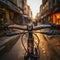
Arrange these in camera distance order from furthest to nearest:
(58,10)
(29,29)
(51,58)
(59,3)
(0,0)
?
1. (59,3)
2. (58,10)
3. (0,0)
4. (51,58)
5. (29,29)

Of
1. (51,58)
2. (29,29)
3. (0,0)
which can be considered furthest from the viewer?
(0,0)

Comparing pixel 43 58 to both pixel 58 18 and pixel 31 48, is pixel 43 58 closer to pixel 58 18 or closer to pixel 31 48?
pixel 31 48

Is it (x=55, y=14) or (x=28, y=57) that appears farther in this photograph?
(x=55, y=14)

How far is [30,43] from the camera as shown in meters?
3.64

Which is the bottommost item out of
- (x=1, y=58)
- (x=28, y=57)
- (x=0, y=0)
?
(x=1, y=58)

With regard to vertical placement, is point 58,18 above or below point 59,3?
below

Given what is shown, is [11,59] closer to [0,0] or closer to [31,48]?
[31,48]

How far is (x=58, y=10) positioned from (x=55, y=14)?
3.63 m

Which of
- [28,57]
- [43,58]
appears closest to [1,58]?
[43,58]

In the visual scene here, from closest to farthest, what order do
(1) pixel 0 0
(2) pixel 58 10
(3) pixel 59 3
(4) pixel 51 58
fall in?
(4) pixel 51 58
(1) pixel 0 0
(2) pixel 58 10
(3) pixel 59 3

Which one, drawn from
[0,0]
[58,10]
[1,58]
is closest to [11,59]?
[1,58]

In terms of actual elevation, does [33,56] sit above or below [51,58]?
above

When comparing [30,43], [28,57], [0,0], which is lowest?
[28,57]

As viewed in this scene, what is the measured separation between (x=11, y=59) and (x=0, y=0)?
58.9 feet
